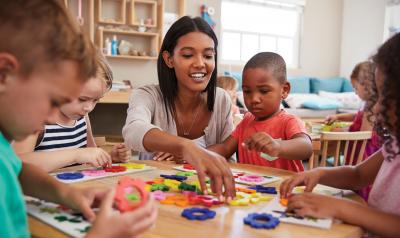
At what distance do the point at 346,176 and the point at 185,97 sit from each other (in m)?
0.93

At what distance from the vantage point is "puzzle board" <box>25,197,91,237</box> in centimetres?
79

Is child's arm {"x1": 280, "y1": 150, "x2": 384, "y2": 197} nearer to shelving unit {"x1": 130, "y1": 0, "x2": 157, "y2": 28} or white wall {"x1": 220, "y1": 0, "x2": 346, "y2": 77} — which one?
shelving unit {"x1": 130, "y1": 0, "x2": 157, "y2": 28}

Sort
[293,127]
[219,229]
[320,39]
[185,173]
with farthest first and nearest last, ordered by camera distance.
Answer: [320,39] < [293,127] < [185,173] < [219,229]

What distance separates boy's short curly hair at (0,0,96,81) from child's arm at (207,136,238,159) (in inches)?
45.4

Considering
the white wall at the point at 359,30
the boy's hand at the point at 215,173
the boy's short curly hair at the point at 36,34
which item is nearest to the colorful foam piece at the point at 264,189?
the boy's hand at the point at 215,173

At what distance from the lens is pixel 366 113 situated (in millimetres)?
1591

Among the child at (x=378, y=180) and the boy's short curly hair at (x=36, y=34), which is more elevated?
the boy's short curly hair at (x=36, y=34)

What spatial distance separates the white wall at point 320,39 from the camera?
7.31 meters

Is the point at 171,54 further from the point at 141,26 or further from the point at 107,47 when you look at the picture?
the point at 141,26

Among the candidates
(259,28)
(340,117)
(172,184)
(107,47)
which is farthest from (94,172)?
(259,28)

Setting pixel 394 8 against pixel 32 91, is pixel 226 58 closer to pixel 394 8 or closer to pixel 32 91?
pixel 394 8

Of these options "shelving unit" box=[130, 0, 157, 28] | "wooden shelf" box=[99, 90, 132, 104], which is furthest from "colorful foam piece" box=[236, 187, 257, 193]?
"shelving unit" box=[130, 0, 157, 28]

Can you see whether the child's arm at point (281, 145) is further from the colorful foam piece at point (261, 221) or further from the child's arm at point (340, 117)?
the child's arm at point (340, 117)

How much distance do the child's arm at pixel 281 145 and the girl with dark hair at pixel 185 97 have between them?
0.35 meters
